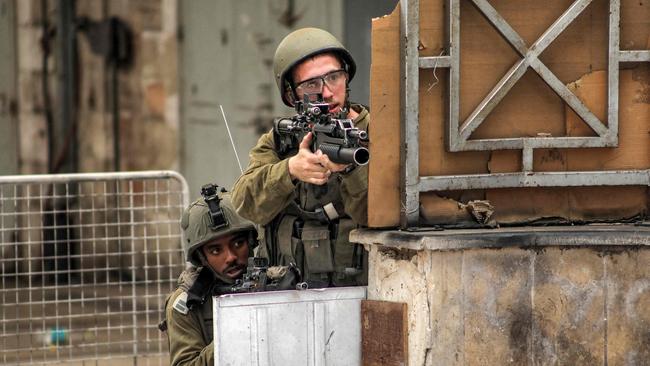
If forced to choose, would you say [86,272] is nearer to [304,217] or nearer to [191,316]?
[191,316]

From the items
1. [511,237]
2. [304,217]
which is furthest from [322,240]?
[511,237]

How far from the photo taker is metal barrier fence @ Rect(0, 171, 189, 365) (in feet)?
29.4

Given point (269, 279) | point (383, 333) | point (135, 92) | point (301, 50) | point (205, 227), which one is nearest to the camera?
point (383, 333)

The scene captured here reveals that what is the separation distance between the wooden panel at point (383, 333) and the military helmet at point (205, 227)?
1115mm

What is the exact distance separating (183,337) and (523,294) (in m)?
1.76

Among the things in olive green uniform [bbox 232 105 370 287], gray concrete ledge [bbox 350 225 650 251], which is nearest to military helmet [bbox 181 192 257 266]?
olive green uniform [bbox 232 105 370 287]

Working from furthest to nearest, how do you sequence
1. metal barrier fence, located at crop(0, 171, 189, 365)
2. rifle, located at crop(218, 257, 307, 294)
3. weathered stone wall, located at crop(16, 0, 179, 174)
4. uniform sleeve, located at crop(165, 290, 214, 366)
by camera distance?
weathered stone wall, located at crop(16, 0, 179, 174)
metal barrier fence, located at crop(0, 171, 189, 365)
uniform sleeve, located at crop(165, 290, 214, 366)
rifle, located at crop(218, 257, 307, 294)

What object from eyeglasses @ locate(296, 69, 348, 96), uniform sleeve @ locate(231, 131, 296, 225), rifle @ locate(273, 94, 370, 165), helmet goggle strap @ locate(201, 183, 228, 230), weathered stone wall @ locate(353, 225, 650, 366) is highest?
eyeglasses @ locate(296, 69, 348, 96)

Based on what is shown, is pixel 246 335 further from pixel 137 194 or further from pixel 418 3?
pixel 137 194

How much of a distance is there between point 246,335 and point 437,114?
1.14m

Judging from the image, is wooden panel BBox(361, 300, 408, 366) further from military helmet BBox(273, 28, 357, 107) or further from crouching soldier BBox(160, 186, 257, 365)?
military helmet BBox(273, 28, 357, 107)

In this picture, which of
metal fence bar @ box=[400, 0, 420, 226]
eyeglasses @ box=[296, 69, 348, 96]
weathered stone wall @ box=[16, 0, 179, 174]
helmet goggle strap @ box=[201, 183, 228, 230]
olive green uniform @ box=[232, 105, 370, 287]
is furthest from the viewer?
weathered stone wall @ box=[16, 0, 179, 174]

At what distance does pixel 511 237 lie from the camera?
575cm

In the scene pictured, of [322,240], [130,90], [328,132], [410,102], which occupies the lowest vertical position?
[322,240]
